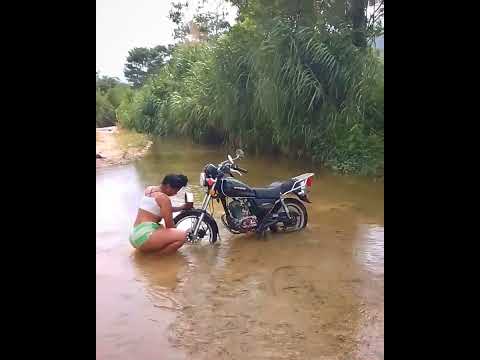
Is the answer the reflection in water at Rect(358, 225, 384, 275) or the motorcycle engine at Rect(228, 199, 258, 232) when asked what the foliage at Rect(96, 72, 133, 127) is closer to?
the motorcycle engine at Rect(228, 199, 258, 232)

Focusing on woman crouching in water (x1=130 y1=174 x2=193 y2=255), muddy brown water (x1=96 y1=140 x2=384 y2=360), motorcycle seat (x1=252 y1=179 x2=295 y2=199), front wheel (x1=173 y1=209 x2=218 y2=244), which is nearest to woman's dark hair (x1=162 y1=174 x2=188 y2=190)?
woman crouching in water (x1=130 y1=174 x2=193 y2=255)

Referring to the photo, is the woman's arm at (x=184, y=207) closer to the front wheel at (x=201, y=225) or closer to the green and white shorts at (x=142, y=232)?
the front wheel at (x=201, y=225)

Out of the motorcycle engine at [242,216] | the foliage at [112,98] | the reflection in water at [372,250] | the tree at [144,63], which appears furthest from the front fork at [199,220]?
the tree at [144,63]

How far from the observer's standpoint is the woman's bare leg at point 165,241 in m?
3.51

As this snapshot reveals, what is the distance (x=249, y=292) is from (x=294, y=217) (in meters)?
1.28

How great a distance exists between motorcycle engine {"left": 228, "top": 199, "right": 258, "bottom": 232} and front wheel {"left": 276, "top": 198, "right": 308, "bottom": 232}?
11.3 inches

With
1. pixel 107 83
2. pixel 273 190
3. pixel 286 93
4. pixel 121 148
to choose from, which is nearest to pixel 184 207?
pixel 273 190

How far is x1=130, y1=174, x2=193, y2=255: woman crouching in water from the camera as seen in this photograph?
3.51 meters

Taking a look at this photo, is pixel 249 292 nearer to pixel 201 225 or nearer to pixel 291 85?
pixel 201 225
